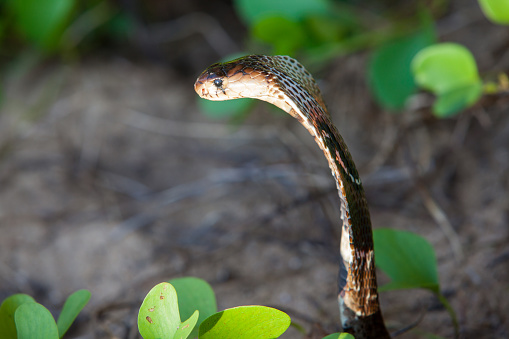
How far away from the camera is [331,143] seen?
0.81 metres

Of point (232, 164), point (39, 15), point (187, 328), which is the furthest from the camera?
point (39, 15)

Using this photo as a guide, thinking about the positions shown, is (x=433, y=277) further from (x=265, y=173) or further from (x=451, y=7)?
(x=451, y=7)

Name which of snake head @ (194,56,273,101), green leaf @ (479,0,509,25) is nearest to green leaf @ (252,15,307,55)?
green leaf @ (479,0,509,25)

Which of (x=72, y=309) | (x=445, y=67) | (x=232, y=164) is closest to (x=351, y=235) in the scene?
(x=72, y=309)

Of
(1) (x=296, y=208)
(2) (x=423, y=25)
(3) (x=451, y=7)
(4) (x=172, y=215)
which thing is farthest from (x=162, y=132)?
(3) (x=451, y=7)

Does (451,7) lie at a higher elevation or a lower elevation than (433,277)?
higher

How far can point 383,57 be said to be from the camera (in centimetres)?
179

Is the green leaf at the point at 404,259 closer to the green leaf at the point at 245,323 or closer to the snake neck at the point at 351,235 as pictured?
the snake neck at the point at 351,235

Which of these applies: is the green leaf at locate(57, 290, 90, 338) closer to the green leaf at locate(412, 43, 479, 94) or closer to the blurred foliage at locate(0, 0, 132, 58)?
the green leaf at locate(412, 43, 479, 94)

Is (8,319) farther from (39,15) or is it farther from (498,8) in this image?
(39,15)

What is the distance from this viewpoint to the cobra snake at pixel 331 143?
0.80 meters

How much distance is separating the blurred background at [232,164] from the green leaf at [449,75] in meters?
0.06

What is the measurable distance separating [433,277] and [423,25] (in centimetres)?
117

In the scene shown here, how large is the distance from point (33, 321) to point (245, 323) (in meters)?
0.38
